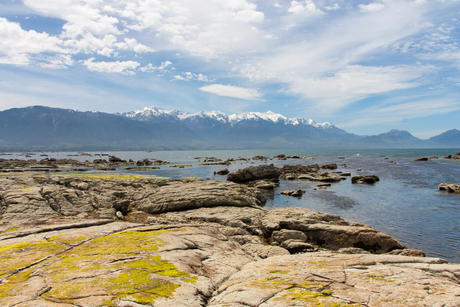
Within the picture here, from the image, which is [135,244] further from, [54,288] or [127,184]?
[127,184]

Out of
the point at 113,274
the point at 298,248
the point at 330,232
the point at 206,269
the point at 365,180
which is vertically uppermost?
the point at 113,274

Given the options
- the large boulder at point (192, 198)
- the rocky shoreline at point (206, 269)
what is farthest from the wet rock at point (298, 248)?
the large boulder at point (192, 198)

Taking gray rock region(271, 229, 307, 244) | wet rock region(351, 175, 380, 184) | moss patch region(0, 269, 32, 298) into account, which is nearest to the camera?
moss patch region(0, 269, 32, 298)

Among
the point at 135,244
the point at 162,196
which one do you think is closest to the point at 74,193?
the point at 162,196

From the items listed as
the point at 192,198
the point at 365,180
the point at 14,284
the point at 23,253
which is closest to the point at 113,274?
the point at 14,284

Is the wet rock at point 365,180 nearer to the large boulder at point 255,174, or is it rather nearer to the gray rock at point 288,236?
the large boulder at point 255,174

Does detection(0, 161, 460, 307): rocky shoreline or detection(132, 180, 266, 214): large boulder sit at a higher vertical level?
detection(0, 161, 460, 307): rocky shoreline

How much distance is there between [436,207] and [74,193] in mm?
41781

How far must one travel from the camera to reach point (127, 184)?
35.8 metres

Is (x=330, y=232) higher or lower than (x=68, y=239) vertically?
lower

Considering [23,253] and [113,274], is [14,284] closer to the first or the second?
[113,274]

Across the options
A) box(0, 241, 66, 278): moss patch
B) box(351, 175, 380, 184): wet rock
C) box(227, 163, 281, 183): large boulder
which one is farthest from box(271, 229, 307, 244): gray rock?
box(351, 175, 380, 184): wet rock

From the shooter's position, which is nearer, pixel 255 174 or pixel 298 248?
pixel 298 248

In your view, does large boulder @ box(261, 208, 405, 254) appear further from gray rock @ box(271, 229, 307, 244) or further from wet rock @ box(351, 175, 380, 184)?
wet rock @ box(351, 175, 380, 184)
